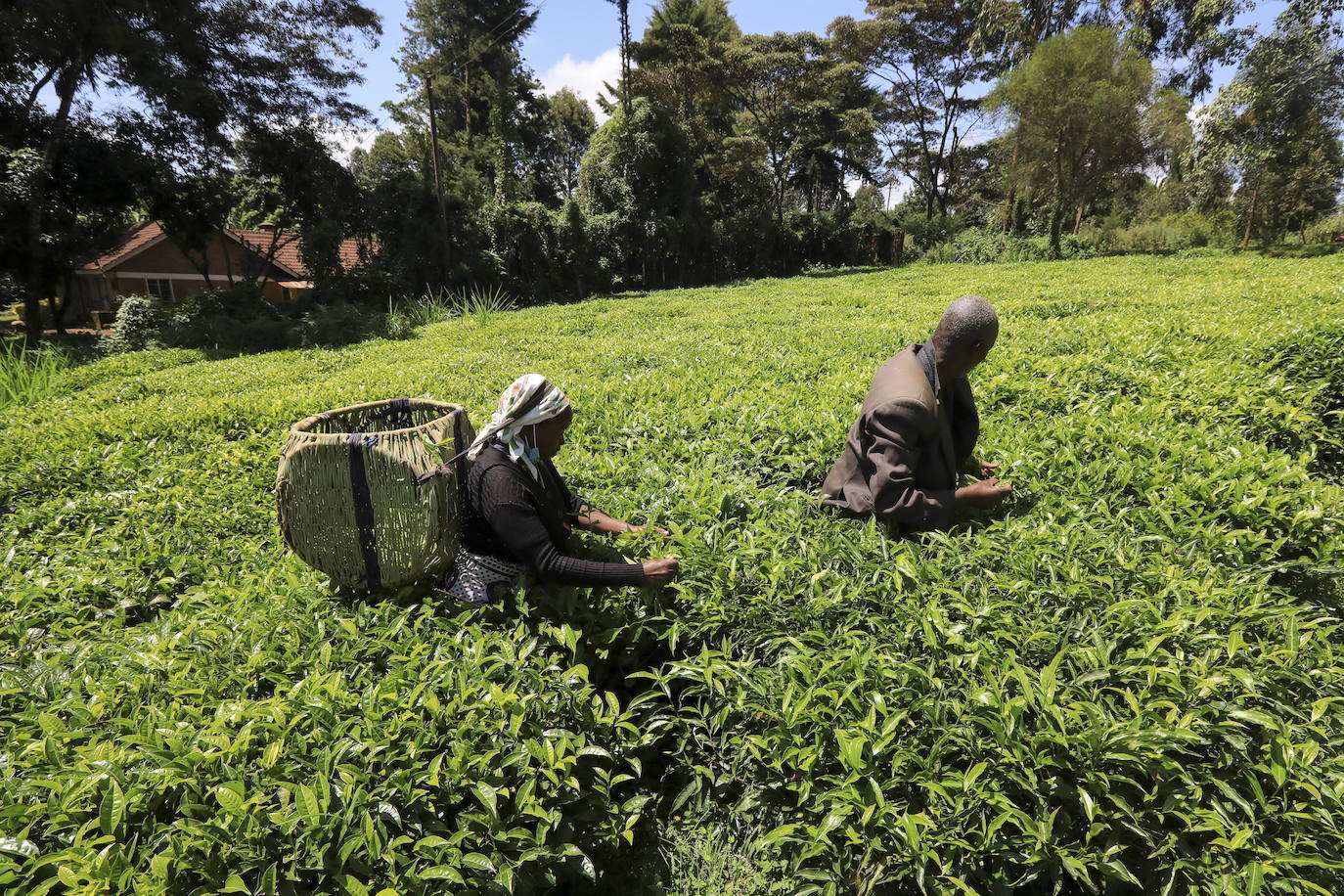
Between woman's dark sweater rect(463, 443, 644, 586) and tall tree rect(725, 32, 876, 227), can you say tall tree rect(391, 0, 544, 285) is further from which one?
woman's dark sweater rect(463, 443, 644, 586)

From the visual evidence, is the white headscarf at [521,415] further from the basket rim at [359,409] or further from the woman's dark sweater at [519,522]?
the basket rim at [359,409]

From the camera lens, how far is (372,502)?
2021mm

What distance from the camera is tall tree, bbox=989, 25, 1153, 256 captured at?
20.7 meters

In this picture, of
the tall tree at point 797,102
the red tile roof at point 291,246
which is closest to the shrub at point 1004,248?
the tall tree at point 797,102

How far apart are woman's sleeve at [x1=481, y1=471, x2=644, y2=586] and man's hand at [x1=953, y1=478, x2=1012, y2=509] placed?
1438 millimetres

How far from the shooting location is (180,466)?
4004 millimetres

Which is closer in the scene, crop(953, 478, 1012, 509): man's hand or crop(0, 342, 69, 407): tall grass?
crop(953, 478, 1012, 509): man's hand

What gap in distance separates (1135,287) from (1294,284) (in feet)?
6.59

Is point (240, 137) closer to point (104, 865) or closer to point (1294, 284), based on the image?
point (104, 865)

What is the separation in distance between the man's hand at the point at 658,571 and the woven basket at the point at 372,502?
0.70 meters

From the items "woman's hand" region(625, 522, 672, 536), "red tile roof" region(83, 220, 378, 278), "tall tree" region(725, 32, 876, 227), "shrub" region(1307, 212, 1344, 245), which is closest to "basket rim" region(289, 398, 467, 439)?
"woman's hand" region(625, 522, 672, 536)

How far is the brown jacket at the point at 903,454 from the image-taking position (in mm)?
2475

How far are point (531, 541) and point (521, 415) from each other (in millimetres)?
423

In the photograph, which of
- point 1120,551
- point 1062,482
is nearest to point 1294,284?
point 1062,482
